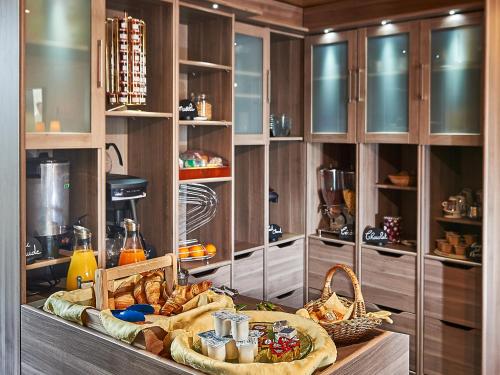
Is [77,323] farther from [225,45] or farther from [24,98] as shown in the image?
[225,45]

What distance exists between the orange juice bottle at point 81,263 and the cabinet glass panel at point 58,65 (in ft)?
1.49

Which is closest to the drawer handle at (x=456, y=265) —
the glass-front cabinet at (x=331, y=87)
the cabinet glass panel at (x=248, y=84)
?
the glass-front cabinet at (x=331, y=87)

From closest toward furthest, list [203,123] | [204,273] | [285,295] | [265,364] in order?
[265,364]
[203,123]
[204,273]
[285,295]

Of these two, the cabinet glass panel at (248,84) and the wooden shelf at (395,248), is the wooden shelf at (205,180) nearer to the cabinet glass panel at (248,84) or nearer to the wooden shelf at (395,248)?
the cabinet glass panel at (248,84)

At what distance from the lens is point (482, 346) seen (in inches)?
125

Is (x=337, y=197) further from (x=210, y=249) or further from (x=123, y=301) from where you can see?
(x=123, y=301)

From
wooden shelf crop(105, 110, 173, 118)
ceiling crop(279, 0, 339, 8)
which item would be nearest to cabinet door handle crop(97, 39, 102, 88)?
wooden shelf crop(105, 110, 173, 118)

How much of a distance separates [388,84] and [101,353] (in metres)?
2.40

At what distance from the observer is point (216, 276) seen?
3258mm

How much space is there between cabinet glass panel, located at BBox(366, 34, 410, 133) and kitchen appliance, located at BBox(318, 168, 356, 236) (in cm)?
42

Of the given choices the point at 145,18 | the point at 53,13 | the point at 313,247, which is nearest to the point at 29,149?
the point at 53,13

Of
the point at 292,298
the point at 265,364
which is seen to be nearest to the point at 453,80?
the point at 292,298

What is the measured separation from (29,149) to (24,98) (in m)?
0.21

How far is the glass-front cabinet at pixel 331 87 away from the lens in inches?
146
